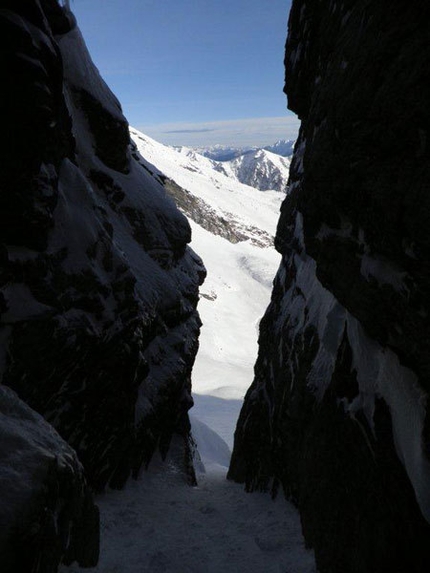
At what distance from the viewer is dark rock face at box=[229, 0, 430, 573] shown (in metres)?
4.98

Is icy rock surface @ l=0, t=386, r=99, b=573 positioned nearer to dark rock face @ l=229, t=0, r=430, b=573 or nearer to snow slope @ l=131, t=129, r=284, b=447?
dark rock face @ l=229, t=0, r=430, b=573

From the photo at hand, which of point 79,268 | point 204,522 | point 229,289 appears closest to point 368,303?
point 79,268

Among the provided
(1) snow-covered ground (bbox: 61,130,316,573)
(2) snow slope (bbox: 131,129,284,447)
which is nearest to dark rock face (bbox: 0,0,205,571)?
(1) snow-covered ground (bbox: 61,130,316,573)

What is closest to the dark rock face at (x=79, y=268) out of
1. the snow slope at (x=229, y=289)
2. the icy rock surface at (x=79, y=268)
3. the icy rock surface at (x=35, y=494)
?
the icy rock surface at (x=79, y=268)

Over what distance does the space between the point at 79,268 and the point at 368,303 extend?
6.91 metres

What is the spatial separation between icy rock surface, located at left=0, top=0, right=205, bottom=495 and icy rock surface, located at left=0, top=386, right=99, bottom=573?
3.52 meters

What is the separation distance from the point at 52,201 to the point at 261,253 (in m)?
74.6

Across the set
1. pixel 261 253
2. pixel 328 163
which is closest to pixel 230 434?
pixel 328 163

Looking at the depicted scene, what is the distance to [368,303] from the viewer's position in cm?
625

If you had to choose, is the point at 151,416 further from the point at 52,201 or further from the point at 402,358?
the point at 402,358

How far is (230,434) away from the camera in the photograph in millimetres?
28438

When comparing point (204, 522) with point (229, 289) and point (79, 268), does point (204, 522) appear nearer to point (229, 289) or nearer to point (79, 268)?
point (79, 268)

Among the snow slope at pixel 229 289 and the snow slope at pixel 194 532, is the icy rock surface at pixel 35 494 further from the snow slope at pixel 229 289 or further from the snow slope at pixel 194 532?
the snow slope at pixel 229 289

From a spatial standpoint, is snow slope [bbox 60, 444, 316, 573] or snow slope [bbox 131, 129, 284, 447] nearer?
snow slope [bbox 60, 444, 316, 573]
